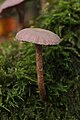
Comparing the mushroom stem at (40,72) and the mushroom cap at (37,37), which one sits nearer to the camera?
the mushroom cap at (37,37)

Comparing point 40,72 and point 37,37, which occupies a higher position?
point 37,37

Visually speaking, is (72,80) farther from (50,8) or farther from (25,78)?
(50,8)

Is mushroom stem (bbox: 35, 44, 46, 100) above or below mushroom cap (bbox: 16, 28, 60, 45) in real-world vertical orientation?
below

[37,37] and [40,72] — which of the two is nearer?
[37,37]

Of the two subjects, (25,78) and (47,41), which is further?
(25,78)

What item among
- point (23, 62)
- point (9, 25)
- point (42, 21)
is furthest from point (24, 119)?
point (9, 25)

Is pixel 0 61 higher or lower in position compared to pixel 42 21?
lower

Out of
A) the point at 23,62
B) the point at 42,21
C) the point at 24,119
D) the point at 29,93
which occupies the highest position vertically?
the point at 42,21

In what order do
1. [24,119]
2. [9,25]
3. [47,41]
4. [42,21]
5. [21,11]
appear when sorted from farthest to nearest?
[9,25], [21,11], [42,21], [24,119], [47,41]

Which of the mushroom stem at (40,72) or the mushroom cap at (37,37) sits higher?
the mushroom cap at (37,37)

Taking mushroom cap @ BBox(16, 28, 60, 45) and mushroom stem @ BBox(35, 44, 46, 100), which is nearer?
mushroom cap @ BBox(16, 28, 60, 45)

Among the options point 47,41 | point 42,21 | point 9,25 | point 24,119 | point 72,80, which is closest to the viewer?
point 47,41
